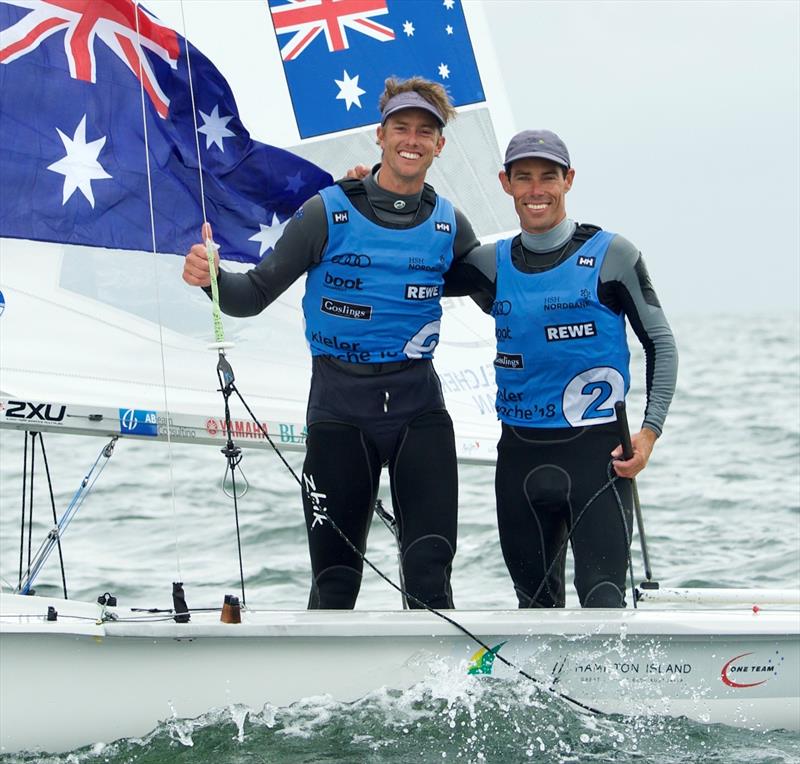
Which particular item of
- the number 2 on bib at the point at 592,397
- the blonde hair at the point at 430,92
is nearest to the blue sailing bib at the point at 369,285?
the blonde hair at the point at 430,92

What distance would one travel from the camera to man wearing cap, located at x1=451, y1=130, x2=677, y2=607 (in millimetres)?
3447

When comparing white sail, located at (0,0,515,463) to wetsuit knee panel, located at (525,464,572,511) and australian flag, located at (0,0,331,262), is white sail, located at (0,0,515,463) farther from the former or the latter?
wetsuit knee panel, located at (525,464,572,511)

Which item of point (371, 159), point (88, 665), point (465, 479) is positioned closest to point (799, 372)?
point (465, 479)

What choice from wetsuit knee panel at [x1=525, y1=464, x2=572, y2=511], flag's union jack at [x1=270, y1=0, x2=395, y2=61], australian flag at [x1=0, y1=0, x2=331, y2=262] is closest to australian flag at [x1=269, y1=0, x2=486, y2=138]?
flag's union jack at [x1=270, y1=0, x2=395, y2=61]

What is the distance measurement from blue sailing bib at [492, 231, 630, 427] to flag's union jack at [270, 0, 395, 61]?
1.15 metres

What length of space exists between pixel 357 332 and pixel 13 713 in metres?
1.17

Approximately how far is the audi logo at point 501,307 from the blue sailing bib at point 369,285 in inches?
6.6

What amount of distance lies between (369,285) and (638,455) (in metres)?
0.76

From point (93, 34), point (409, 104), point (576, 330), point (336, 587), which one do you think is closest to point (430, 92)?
point (409, 104)

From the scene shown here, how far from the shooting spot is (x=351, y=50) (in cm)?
433

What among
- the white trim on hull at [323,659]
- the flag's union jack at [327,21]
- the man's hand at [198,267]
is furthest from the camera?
the flag's union jack at [327,21]

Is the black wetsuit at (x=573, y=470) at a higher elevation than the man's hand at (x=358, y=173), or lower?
lower

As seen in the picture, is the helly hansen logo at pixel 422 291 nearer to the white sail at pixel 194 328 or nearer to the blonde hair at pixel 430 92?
the blonde hair at pixel 430 92

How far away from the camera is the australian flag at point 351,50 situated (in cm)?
429
